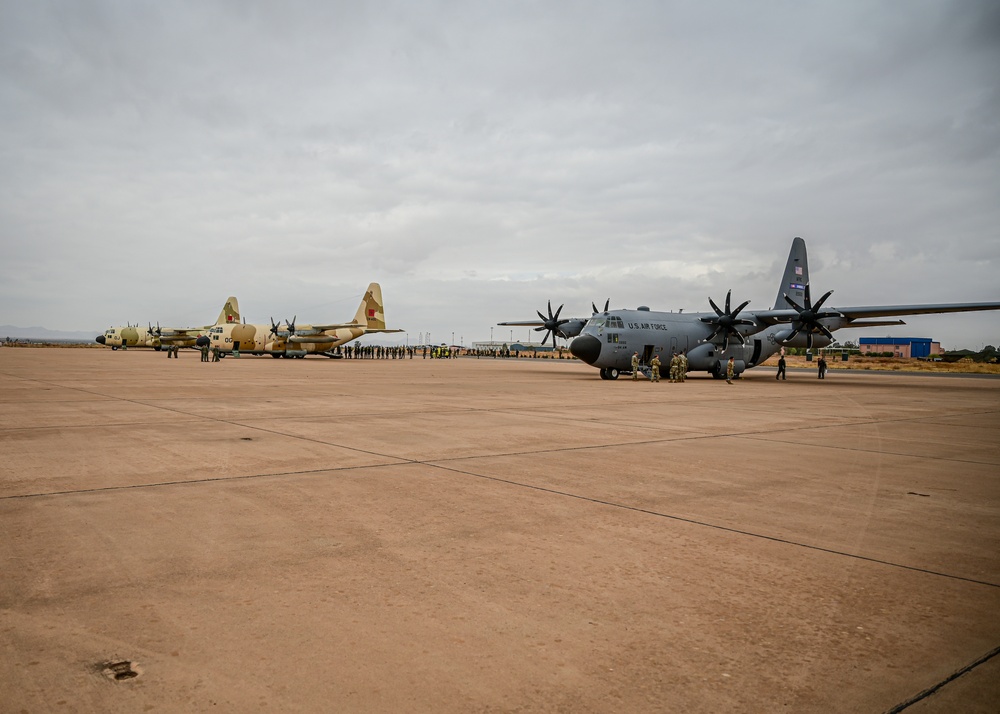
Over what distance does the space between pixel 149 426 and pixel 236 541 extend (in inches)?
277

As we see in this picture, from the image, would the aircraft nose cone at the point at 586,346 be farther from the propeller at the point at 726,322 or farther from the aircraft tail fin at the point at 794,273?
the aircraft tail fin at the point at 794,273

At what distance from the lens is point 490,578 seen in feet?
13.0

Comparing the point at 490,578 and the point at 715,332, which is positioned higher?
the point at 715,332

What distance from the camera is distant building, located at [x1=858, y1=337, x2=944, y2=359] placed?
122500 mm

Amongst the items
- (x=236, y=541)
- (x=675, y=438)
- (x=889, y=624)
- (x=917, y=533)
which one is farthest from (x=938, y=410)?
(x=236, y=541)

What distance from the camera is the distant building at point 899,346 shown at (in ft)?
402

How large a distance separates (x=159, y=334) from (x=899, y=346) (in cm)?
13430

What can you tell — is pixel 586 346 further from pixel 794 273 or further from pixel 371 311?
pixel 371 311

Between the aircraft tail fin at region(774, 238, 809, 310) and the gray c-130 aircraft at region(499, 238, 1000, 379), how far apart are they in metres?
2.90

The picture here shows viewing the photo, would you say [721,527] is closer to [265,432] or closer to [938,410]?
[265,432]

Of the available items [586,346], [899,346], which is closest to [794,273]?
[586,346]

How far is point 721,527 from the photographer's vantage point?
5.20 metres

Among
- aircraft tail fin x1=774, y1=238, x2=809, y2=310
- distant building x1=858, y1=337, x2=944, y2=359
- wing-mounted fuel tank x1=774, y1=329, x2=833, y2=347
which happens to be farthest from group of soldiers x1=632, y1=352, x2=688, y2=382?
distant building x1=858, y1=337, x2=944, y2=359

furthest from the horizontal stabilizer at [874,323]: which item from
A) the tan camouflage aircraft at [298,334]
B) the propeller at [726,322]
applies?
the tan camouflage aircraft at [298,334]
